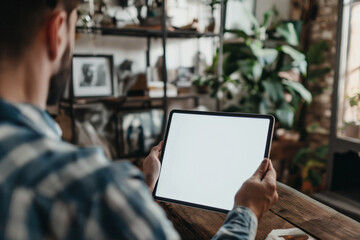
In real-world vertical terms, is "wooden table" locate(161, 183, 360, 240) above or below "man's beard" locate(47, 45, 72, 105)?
below

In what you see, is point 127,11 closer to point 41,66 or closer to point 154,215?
point 41,66

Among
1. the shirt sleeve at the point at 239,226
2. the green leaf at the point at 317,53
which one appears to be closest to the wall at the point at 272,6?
the green leaf at the point at 317,53

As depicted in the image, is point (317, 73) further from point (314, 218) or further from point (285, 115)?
point (314, 218)

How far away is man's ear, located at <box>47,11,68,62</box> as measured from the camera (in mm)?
539

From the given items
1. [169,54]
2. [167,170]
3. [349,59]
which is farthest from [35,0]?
[169,54]

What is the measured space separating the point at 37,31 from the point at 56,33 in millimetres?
31

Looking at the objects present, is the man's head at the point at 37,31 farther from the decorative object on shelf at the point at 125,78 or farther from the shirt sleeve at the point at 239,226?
the decorative object on shelf at the point at 125,78

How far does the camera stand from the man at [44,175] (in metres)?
0.40

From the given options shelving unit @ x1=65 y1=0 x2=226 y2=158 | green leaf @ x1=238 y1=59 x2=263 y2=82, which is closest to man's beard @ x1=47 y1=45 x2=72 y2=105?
shelving unit @ x1=65 y1=0 x2=226 y2=158

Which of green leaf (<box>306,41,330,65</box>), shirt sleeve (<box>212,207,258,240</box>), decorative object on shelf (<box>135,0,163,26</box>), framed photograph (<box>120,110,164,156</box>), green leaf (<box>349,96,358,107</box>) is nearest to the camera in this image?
shirt sleeve (<box>212,207,258,240</box>)

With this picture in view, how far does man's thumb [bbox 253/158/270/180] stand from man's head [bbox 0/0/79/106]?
53 cm

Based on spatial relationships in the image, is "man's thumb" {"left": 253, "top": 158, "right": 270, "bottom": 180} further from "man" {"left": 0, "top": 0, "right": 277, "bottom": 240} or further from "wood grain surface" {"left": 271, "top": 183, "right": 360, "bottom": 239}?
"man" {"left": 0, "top": 0, "right": 277, "bottom": 240}

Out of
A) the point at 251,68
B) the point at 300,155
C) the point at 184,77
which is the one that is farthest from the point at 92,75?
the point at 300,155

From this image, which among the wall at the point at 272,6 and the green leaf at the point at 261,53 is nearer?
the green leaf at the point at 261,53
